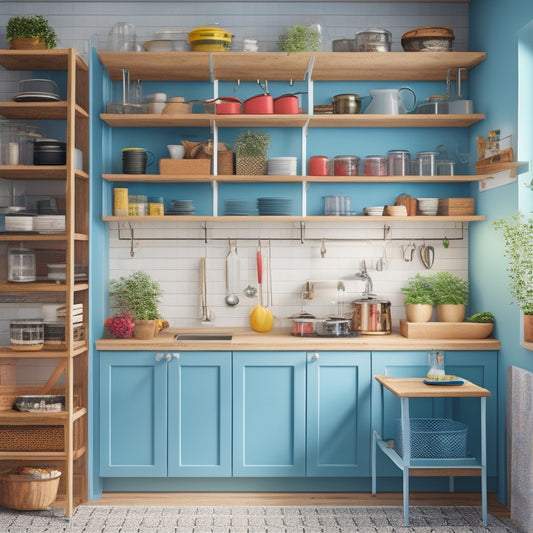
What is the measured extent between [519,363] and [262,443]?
160 centimetres

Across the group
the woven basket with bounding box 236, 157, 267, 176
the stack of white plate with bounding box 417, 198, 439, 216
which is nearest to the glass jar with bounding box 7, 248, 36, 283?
the woven basket with bounding box 236, 157, 267, 176

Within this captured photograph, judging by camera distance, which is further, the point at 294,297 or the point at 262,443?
the point at 294,297

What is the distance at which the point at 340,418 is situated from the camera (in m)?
4.61

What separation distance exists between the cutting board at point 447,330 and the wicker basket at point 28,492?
2.34 metres

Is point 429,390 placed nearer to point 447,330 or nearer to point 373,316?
point 447,330

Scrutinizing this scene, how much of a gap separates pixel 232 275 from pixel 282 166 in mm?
839

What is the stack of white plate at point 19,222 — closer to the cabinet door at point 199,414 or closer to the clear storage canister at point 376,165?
the cabinet door at point 199,414

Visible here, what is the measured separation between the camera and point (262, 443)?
15.2 ft

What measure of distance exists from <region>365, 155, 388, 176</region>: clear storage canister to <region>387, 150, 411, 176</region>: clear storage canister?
4 cm

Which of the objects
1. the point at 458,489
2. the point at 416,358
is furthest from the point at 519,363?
the point at 458,489

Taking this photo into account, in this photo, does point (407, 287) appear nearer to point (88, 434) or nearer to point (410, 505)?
point (410, 505)

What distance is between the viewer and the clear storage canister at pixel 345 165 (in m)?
4.89

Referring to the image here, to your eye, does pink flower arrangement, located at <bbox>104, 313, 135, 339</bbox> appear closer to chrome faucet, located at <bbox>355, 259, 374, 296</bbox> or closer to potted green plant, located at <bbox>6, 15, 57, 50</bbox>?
chrome faucet, located at <bbox>355, 259, 374, 296</bbox>

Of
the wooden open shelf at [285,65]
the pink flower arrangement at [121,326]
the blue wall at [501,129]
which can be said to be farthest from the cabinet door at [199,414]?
the wooden open shelf at [285,65]
